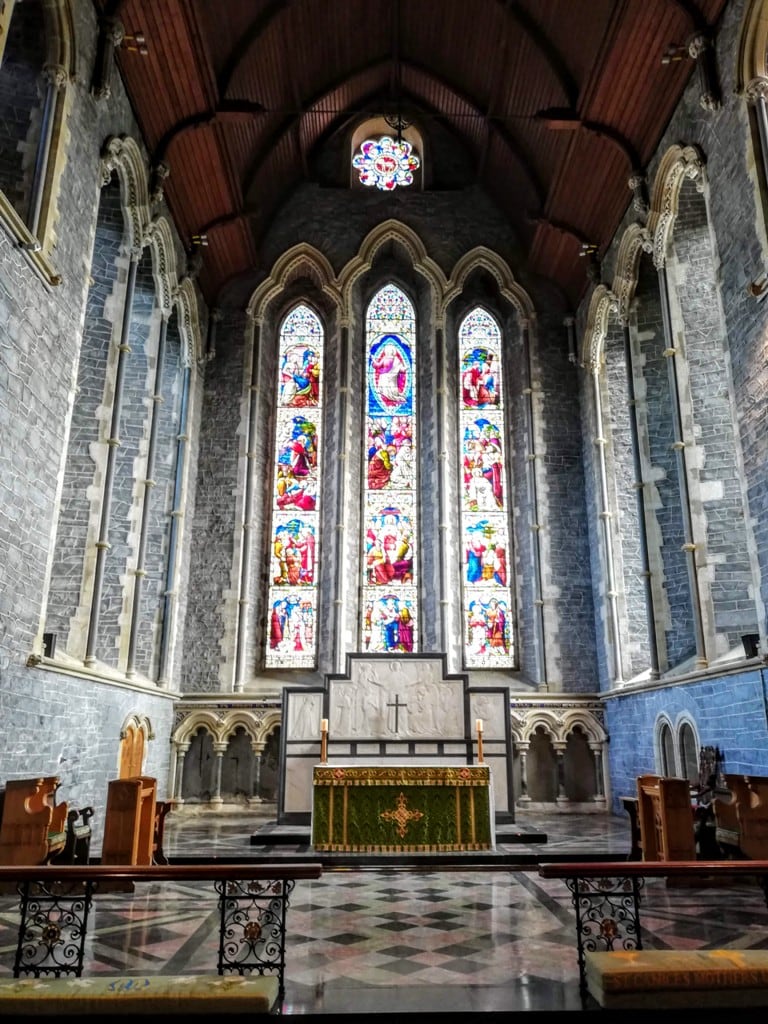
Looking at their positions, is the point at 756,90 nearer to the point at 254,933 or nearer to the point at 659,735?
the point at 659,735

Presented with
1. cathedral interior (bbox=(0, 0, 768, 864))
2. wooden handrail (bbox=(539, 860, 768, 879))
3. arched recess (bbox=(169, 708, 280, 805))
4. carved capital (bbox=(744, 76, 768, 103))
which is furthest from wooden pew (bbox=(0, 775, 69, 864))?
carved capital (bbox=(744, 76, 768, 103))

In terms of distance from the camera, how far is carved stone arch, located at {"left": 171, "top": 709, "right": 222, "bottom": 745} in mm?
11148

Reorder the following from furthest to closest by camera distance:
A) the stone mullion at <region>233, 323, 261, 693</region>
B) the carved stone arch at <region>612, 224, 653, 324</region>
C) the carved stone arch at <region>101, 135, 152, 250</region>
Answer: the stone mullion at <region>233, 323, 261, 693</region>, the carved stone arch at <region>612, 224, 653, 324</region>, the carved stone arch at <region>101, 135, 152, 250</region>

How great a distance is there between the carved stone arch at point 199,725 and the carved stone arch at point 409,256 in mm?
6895

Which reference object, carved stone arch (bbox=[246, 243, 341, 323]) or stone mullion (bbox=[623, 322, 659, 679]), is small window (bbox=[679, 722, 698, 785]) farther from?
carved stone arch (bbox=[246, 243, 341, 323])

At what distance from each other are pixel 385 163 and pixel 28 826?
12.2m

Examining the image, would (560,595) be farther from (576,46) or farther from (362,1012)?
(362,1012)

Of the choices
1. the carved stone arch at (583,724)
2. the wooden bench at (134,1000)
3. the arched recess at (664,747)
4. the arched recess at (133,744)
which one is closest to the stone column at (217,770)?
the arched recess at (133,744)

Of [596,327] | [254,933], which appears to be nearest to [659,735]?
[596,327]

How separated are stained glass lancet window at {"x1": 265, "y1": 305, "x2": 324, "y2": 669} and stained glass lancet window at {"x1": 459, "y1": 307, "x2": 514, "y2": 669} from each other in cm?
242

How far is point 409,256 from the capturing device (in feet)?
44.7

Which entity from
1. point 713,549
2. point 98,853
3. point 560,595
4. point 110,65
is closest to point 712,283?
point 713,549

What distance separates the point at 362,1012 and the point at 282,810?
19.9ft

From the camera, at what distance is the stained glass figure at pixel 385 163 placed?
14.0 metres
